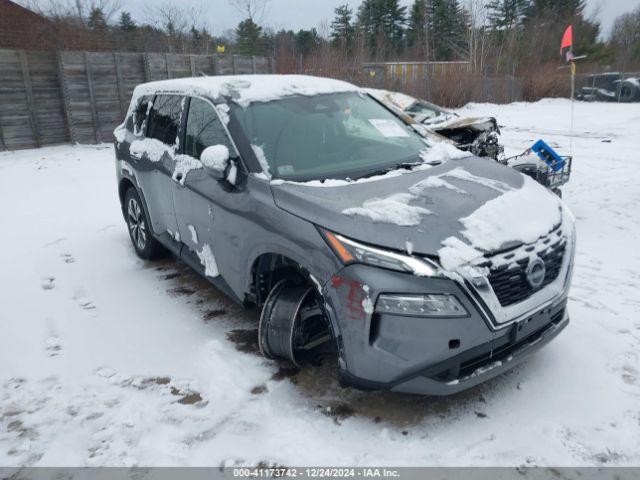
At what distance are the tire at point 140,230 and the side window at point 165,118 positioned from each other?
0.82 metres

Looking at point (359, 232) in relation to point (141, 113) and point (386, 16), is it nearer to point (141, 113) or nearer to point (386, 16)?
point (141, 113)


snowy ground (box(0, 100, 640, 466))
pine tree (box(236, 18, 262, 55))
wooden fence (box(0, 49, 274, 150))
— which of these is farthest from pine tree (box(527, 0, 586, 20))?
snowy ground (box(0, 100, 640, 466))

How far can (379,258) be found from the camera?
2.49 metres

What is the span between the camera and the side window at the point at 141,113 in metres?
5.00

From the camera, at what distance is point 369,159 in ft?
11.7

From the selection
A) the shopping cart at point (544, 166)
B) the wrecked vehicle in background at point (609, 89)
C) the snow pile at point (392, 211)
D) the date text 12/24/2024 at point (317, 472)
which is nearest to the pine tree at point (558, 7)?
the wrecked vehicle in background at point (609, 89)

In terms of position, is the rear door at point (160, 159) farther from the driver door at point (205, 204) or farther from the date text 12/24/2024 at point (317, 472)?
the date text 12/24/2024 at point (317, 472)

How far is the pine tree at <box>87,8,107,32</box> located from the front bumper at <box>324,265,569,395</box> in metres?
23.7

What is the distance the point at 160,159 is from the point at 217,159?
144cm

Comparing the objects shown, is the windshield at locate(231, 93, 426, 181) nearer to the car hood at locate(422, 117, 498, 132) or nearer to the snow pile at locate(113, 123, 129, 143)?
the snow pile at locate(113, 123, 129, 143)

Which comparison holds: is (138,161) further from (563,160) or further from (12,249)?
(563,160)

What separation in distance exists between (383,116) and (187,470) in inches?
120

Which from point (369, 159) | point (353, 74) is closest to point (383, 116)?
point (369, 159)

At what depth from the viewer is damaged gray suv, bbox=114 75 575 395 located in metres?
2.45
